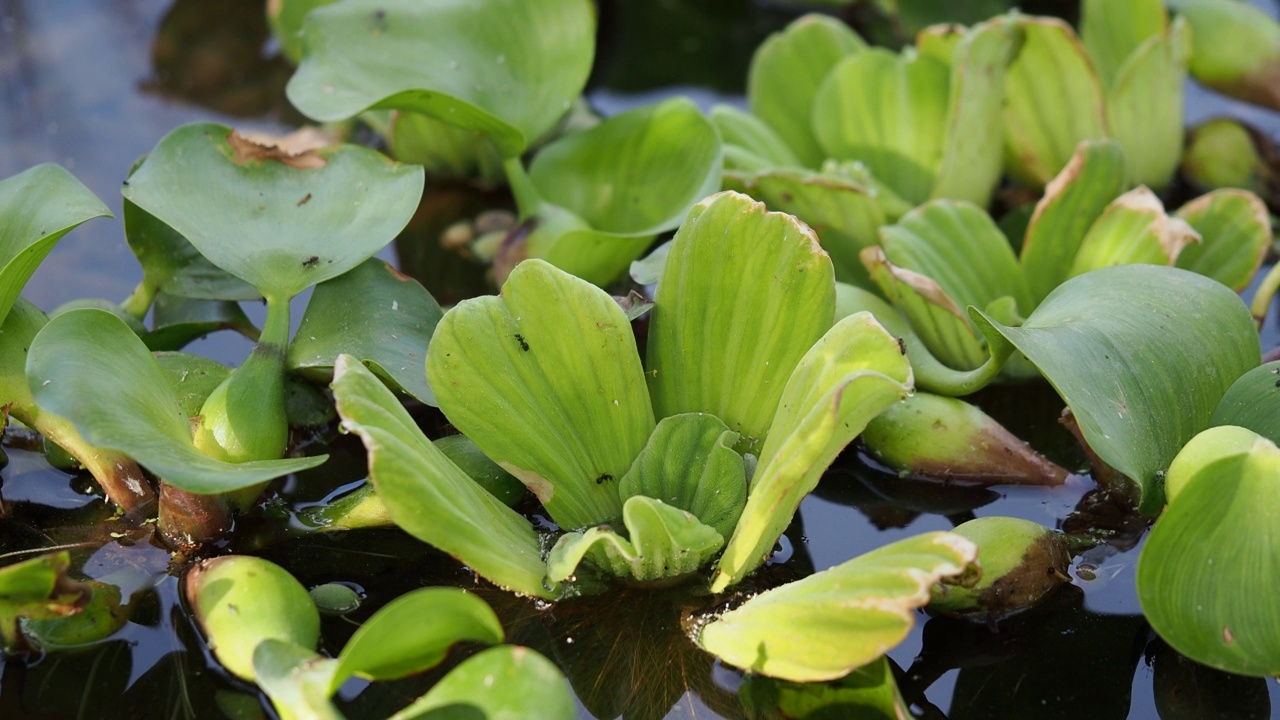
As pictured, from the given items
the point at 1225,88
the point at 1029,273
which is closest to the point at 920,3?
the point at 1225,88

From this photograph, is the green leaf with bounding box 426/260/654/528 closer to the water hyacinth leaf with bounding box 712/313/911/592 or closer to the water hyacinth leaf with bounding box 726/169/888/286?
the water hyacinth leaf with bounding box 712/313/911/592

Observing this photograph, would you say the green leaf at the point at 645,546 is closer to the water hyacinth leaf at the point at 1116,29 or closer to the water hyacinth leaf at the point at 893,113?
the water hyacinth leaf at the point at 893,113

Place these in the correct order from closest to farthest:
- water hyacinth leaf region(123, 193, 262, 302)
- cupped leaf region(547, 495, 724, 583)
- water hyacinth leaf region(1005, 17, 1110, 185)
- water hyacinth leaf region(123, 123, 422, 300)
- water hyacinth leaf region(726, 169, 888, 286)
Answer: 1. cupped leaf region(547, 495, 724, 583)
2. water hyacinth leaf region(123, 123, 422, 300)
3. water hyacinth leaf region(123, 193, 262, 302)
4. water hyacinth leaf region(726, 169, 888, 286)
5. water hyacinth leaf region(1005, 17, 1110, 185)

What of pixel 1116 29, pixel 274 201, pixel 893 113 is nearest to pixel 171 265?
pixel 274 201

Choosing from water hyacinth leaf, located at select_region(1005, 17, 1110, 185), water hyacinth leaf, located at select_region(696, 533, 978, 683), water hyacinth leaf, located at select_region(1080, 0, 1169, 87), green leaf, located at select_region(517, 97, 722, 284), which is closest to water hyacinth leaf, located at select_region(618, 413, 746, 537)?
water hyacinth leaf, located at select_region(696, 533, 978, 683)

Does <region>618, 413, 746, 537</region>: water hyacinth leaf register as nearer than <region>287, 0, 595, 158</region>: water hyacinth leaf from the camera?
Yes

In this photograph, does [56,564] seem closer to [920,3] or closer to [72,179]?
[72,179]
